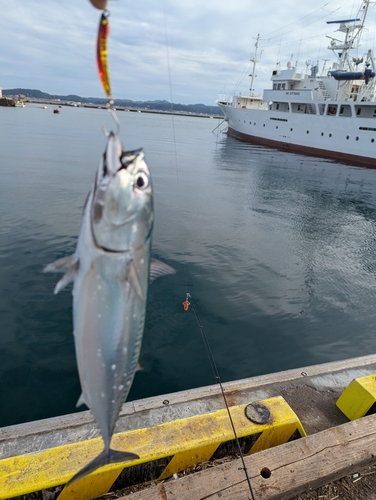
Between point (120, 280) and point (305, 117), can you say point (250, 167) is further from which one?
point (120, 280)

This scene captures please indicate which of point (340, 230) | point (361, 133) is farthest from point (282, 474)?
point (361, 133)

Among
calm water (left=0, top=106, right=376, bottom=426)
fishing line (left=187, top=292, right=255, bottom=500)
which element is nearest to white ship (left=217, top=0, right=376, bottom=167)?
calm water (left=0, top=106, right=376, bottom=426)

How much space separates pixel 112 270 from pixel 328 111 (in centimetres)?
5272

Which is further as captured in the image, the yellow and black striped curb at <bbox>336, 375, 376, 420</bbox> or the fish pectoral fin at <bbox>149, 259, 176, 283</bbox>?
the yellow and black striped curb at <bbox>336, 375, 376, 420</bbox>

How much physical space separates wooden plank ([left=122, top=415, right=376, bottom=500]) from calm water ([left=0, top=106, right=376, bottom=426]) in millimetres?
2868

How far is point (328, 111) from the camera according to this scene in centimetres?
4625

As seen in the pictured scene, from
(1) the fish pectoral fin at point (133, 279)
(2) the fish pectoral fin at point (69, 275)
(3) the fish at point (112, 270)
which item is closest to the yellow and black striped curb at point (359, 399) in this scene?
(3) the fish at point (112, 270)

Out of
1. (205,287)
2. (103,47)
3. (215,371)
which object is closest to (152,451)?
(215,371)

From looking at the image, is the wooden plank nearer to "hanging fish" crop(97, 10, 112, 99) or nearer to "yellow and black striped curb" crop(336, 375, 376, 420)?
"yellow and black striped curb" crop(336, 375, 376, 420)

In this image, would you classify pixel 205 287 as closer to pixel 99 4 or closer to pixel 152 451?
pixel 152 451

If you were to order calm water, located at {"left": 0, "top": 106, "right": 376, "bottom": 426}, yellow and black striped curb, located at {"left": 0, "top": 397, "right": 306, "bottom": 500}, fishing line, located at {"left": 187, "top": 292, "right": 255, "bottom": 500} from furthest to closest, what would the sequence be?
calm water, located at {"left": 0, "top": 106, "right": 376, "bottom": 426}, fishing line, located at {"left": 187, "top": 292, "right": 255, "bottom": 500}, yellow and black striped curb, located at {"left": 0, "top": 397, "right": 306, "bottom": 500}

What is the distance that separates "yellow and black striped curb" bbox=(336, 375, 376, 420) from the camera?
173 inches

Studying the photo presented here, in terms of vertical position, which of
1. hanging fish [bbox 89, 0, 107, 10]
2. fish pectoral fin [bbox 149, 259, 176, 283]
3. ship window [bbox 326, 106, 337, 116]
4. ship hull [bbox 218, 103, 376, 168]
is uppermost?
hanging fish [bbox 89, 0, 107, 10]

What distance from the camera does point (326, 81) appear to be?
4725cm
